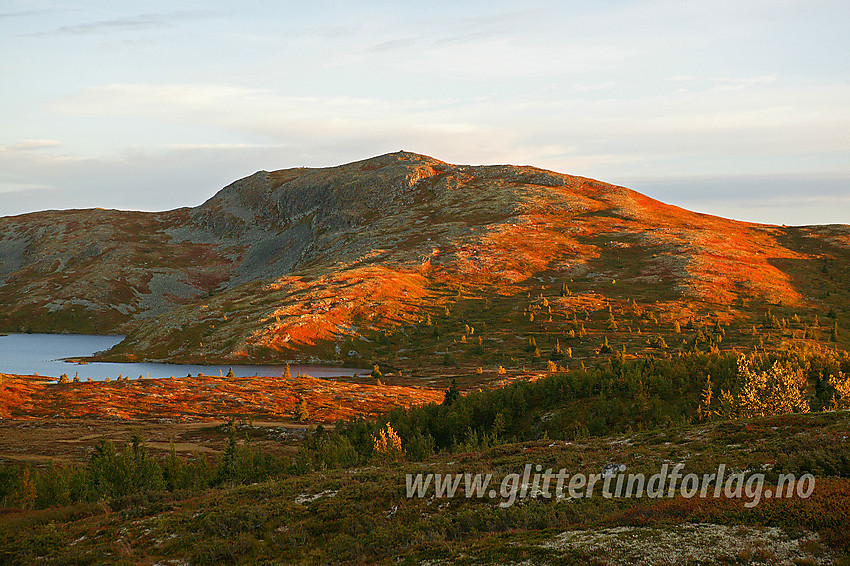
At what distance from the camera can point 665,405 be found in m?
48.6

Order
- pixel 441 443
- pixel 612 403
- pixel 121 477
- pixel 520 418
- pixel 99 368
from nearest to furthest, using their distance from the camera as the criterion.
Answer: pixel 121 477 → pixel 612 403 → pixel 520 418 → pixel 441 443 → pixel 99 368

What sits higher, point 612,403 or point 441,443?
point 612,403

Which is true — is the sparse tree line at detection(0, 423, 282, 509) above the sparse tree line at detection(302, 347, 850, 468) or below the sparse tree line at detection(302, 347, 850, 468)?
below

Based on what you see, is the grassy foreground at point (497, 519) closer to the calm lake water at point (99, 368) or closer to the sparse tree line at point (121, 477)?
the sparse tree line at point (121, 477)


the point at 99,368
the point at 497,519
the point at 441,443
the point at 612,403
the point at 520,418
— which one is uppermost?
the point at 497,519

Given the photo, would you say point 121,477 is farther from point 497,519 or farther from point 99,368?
point 99,368

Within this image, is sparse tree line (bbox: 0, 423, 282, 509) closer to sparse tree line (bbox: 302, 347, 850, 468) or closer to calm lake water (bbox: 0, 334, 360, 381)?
sparse tree line (bbox: 302, 347, 850, 468)

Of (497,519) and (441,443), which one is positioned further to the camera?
(441,443)

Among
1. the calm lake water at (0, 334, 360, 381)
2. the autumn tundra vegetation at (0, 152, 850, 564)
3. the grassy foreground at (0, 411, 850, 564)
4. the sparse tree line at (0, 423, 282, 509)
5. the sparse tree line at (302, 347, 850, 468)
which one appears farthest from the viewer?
the calm lake water at (0, 334, 360, 381)

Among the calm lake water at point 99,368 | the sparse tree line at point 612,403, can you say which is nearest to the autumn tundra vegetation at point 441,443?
the sparse tree line at point 612,403

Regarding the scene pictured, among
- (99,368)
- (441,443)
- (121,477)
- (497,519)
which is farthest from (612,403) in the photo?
(99,368)

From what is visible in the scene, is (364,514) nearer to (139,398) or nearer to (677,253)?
(139,398)

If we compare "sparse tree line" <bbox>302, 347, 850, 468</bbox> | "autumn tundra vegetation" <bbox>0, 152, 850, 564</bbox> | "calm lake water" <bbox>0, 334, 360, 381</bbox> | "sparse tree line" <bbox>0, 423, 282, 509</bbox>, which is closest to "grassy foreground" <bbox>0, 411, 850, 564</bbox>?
"autumn tundra vegetation" <bbox>0, 152, 850, 564</bbox>

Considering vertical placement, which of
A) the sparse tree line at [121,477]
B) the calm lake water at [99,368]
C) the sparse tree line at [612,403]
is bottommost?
the calm lake water at [99,368]
